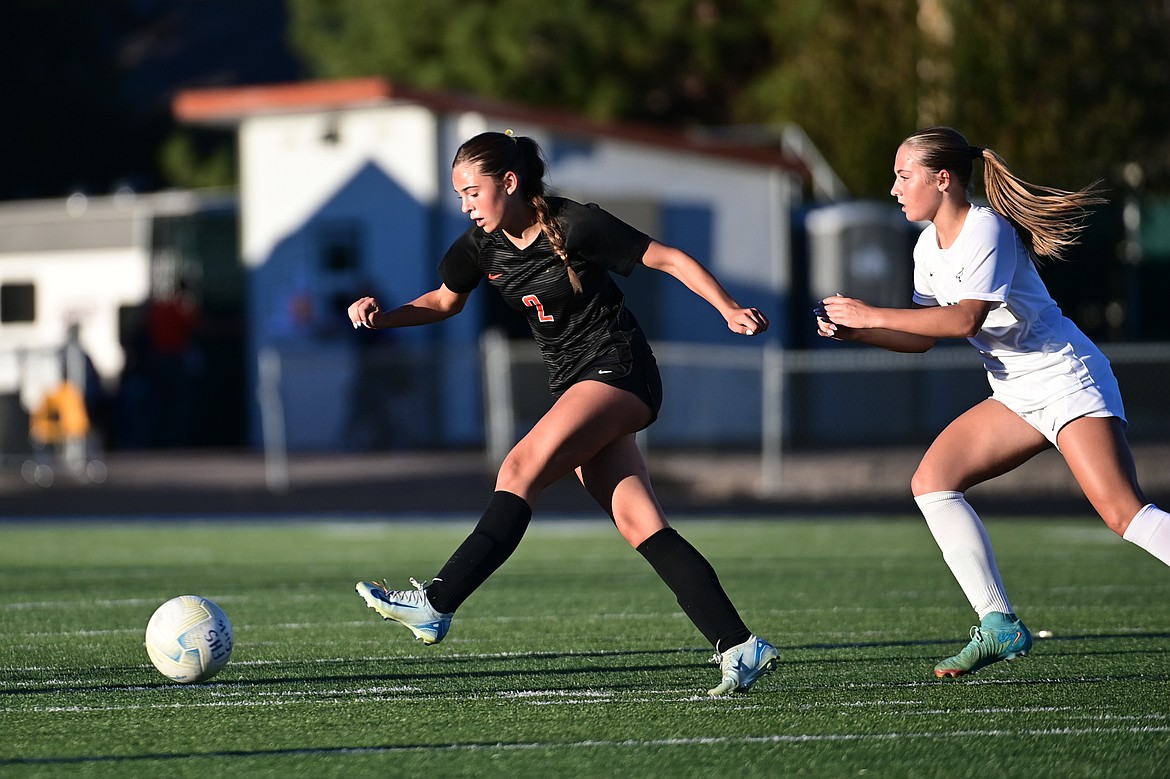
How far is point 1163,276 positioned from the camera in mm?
28859

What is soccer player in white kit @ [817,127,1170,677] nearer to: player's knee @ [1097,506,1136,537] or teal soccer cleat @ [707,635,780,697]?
player's knee @ [1097,506,1136,537]

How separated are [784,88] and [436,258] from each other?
62.1ft

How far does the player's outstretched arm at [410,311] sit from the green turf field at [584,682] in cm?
136

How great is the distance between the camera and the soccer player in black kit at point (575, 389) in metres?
6.25

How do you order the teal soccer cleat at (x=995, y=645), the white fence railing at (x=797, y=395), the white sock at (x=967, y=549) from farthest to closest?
the white fence railing at (x=797, y=395)
the white sock at (x=967, y=549)
the teal soccer cleat at (x=995, y=645)

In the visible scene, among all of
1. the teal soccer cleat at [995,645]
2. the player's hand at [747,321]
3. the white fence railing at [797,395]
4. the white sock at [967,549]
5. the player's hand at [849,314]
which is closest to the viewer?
the player's hand at [747,321]

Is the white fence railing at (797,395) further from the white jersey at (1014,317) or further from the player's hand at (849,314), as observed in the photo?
the player's hand at (849,314)

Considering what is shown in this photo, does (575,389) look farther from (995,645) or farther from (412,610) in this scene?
(995,645)

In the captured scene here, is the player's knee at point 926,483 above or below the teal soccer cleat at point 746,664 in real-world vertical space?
above

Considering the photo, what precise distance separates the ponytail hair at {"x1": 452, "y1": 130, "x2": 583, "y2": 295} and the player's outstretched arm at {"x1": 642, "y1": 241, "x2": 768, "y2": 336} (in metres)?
0.32

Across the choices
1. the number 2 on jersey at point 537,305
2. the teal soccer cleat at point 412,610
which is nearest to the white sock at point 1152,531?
the number 2 on jersey at point 537,305

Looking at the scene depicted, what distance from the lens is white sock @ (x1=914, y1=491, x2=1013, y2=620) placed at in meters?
6.57

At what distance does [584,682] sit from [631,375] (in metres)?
1.16

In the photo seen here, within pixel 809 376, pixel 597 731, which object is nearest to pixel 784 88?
pixel 809 376
